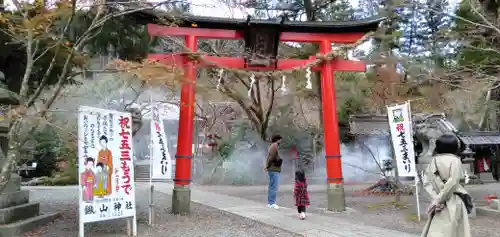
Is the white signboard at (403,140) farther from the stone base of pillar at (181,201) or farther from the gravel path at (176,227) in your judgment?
the stone base of pillar at (181,201)

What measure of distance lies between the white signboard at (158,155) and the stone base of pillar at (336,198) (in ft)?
14.0

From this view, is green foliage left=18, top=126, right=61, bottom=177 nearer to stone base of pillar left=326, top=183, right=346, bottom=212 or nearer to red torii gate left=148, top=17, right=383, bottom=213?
red torii gate left=148, top=17, right=383, bottom=213

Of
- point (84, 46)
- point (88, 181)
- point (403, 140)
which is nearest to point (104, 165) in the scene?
point (88, 181)

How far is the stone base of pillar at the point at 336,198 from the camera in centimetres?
1043

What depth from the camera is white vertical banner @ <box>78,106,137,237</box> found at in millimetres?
6625

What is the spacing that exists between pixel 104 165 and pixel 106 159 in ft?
0.36

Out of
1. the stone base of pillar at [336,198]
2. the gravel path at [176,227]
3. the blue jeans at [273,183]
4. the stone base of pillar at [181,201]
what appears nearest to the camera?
the gravel path at [176,227]

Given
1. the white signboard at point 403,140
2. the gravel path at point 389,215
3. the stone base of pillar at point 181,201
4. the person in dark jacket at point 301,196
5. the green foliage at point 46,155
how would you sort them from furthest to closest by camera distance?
1. the green foliage at point 46,155
2. the stone base of pillar at point 181,201
3. the white signboard at point 403,140
4. the person in dark jacket at point 301,196
5. the gravel path at point 389,215

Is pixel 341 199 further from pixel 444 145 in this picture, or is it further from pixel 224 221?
pixel 444 145

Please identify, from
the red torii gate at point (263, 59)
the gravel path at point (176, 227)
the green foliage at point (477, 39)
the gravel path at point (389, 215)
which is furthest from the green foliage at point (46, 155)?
the green foliage at point (477, 39)

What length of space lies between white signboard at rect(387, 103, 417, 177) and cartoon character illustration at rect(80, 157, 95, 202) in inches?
270

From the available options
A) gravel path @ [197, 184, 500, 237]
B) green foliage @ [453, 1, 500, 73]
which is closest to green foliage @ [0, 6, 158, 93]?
gravel path @ [197, 184, 500, 237]

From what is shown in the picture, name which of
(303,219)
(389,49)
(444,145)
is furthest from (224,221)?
(389,49)

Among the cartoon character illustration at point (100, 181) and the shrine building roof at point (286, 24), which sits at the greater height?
the shrine building roof at point (286, 24)
